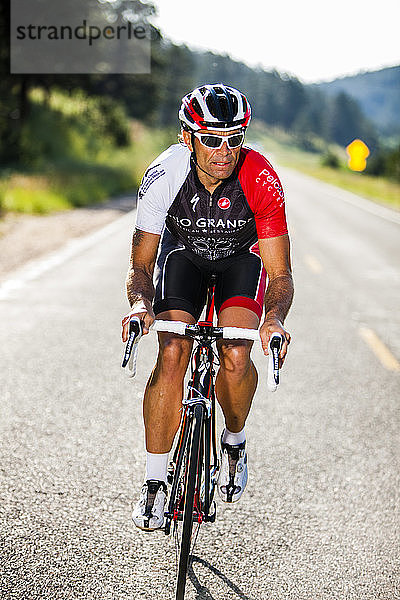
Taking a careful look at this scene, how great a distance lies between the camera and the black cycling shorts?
140 inches

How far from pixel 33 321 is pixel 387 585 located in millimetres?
5412

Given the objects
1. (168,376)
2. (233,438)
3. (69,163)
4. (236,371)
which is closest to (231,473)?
(233,438)

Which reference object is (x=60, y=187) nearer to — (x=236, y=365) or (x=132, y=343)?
(x=236, y=365)

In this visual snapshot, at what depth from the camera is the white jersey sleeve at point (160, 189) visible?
350 cm

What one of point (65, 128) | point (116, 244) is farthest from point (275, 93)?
point (116, 244)

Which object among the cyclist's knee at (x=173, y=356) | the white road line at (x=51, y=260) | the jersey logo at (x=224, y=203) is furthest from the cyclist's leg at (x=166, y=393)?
the white road line at (x=51, y=260)

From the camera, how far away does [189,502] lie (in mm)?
2947

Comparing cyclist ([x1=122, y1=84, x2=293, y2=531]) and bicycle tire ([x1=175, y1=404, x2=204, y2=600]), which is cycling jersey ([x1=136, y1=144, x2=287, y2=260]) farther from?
bicycle tire ([x1=175, y1=404, x2=204, y2=600])

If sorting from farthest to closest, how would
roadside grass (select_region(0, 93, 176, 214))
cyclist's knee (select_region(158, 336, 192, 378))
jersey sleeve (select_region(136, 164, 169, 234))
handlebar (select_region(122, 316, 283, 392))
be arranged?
roadside grass (select_region(0, 93, 176, 214)), jersey sleeve (select_region(136, 164, 169, 234)), cyclist's knee (select_region(158, 336, 192, 378)), handlebar (select_region(122, 316, 283, 392))

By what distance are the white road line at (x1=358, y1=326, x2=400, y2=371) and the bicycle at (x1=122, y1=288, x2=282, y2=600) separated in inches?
153

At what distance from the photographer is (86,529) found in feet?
11.6

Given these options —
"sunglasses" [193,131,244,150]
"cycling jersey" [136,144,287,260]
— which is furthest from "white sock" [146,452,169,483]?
"sunglasses" [193,131,244,150]

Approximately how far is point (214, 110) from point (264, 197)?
0.49m

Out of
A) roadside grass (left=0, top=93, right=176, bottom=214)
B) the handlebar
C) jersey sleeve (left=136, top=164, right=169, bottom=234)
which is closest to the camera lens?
the handlebar
